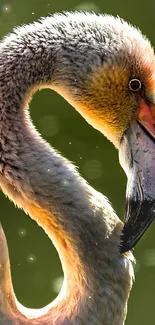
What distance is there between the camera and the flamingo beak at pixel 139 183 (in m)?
3.06

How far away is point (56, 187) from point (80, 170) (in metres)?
2.20

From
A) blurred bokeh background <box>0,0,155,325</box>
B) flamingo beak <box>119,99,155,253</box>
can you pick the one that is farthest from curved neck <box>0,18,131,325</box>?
blurred bokeh background <box>0,0,155,325</box>

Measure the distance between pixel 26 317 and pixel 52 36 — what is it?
850mm

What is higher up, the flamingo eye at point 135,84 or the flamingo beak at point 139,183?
the flamingo eye at point 135,84

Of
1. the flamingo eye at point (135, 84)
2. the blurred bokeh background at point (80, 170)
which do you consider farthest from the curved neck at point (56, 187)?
the blurred bokeh background at point (80, 170)

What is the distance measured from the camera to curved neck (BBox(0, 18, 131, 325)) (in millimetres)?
2986

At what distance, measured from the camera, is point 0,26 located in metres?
5.54

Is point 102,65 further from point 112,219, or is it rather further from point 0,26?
point 0,26

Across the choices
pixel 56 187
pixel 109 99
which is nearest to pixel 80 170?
pixel 109 99

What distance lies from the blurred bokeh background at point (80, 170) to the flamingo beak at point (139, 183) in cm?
157

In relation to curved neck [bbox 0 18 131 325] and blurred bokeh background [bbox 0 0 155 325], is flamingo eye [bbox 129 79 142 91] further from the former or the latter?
blurred bokeh background [bbox 0 0 155 325]

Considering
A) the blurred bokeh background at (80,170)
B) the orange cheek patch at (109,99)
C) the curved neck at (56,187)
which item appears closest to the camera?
the curved neck at (56,187)

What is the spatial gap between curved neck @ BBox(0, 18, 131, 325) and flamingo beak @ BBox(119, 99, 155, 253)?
46 mm

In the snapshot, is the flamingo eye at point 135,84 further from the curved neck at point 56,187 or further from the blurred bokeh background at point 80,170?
the blurred bokeh background at point 80,170
